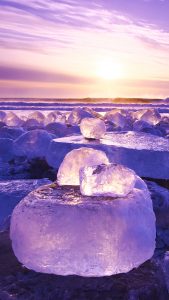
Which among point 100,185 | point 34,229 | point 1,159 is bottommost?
point 1,159

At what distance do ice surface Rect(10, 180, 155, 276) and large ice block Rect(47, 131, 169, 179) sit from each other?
6.41ft

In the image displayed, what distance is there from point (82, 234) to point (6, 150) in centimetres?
297

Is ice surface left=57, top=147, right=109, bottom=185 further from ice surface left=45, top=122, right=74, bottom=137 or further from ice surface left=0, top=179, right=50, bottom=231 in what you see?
ice surface left=45, top=122, right=74, bottom=137

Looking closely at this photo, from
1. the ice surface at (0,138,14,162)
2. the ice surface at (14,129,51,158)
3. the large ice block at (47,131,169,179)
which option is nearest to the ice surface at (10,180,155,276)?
the large ice block at (47,131,169,179)

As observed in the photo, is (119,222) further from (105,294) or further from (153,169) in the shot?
(153,169)

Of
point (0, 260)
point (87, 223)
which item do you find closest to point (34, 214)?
point (87, 223)

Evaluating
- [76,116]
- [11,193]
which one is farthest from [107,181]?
[76,116]

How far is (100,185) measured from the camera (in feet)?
4.82

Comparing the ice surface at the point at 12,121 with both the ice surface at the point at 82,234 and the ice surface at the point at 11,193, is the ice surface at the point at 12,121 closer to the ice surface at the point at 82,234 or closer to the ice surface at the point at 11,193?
the ice surface at the point at 11,193

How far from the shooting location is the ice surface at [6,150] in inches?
160

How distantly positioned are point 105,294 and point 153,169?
82.6 inches

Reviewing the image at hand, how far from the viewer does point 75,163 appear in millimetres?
1724

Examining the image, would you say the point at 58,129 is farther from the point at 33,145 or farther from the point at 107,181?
the point at 107,181

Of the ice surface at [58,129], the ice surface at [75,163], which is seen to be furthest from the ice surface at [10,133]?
the ice surface at [75,163]
